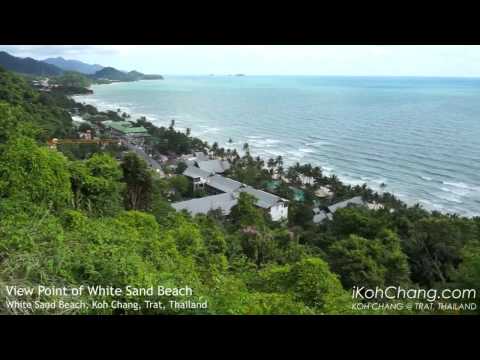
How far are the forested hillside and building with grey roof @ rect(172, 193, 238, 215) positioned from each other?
3073 mm

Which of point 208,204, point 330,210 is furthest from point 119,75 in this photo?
point 330,210

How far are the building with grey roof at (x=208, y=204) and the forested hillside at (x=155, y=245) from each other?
3.07 meters

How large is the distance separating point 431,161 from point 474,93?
116 inches

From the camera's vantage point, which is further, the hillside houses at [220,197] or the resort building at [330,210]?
the hillside houses at [220,197]

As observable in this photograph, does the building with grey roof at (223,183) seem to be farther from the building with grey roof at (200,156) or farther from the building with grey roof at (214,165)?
the building with grey roof at (200,156)

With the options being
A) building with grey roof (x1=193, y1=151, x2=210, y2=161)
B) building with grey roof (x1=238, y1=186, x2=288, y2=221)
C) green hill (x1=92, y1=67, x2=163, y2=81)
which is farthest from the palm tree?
green hill (x1=92, y1=67, x2=163, y2=81)

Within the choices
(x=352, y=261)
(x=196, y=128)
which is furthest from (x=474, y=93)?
(x=196, y=128)

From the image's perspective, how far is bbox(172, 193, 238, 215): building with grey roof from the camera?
11702mm

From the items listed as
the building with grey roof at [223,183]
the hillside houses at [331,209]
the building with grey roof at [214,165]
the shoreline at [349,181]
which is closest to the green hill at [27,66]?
the shoreline at [349,181]

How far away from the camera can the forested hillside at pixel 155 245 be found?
291 cm

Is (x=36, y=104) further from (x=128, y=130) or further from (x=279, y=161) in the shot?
(x=279, y=161)

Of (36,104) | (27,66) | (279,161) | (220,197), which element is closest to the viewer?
(27,66)

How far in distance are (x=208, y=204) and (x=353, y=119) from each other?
5.17m

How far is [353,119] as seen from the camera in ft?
31.7
